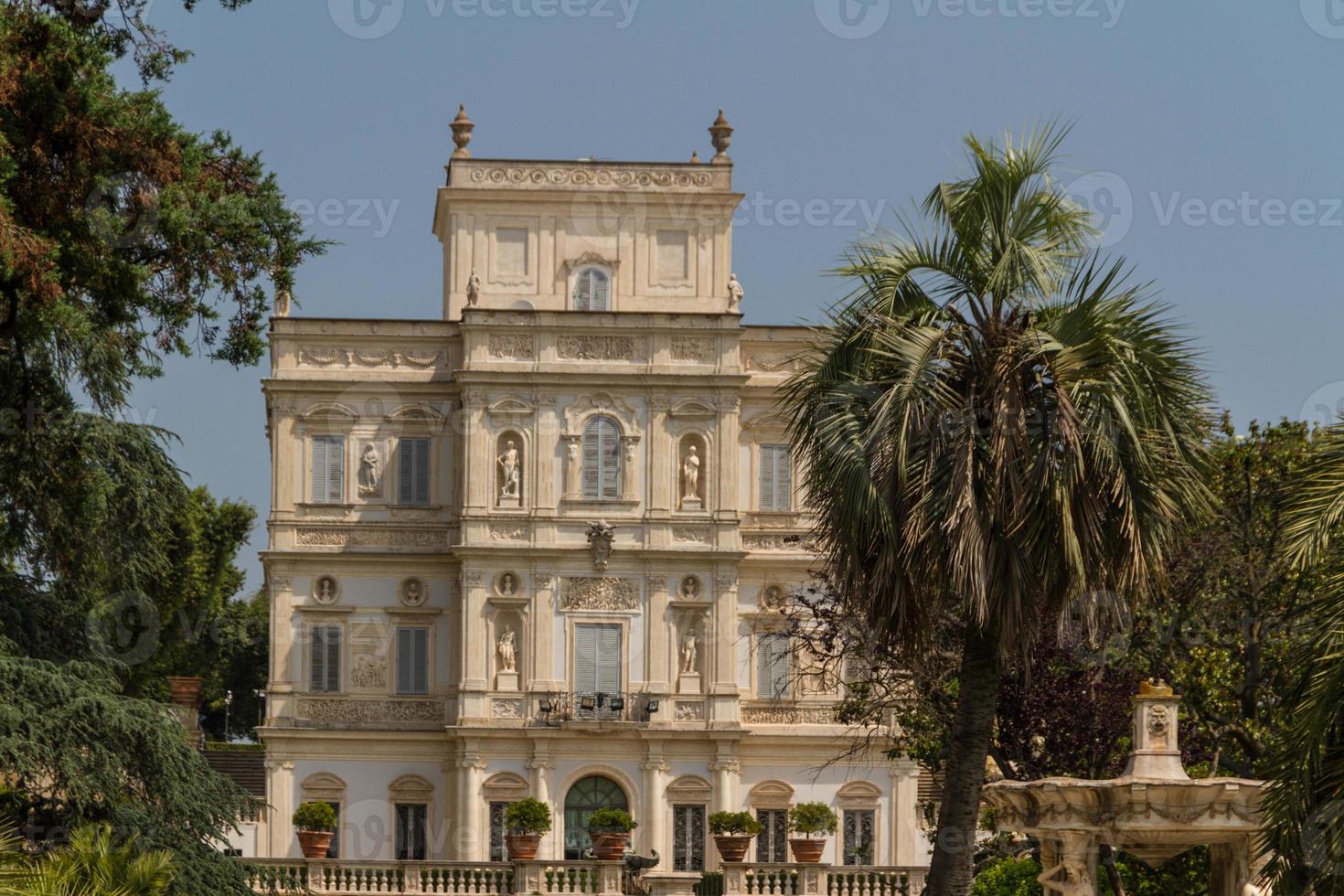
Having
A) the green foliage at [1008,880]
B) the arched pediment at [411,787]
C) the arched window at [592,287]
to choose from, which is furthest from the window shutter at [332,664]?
the green foliage at [1008,880]

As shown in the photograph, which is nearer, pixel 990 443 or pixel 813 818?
pixel 990 443

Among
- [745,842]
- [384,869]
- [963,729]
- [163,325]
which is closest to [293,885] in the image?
[384,869]

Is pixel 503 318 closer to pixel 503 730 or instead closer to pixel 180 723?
pixel 503 730

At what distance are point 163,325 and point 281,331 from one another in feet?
77.3

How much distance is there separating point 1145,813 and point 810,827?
23.7m

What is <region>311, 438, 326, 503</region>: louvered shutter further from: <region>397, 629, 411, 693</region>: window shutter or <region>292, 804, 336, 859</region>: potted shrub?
<region>292, 804, 336, 859</region>: potted shrub

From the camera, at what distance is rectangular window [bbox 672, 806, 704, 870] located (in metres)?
44.3

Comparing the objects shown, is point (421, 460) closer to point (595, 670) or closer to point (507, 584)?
point (507, 584)

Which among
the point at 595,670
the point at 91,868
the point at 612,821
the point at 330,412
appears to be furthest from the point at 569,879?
the point at 91,868

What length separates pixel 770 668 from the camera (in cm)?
4569

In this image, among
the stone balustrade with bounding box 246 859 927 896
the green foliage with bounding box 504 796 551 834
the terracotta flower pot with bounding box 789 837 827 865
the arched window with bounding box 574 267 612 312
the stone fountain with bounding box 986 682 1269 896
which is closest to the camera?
the stone fountain with bounding box 986 682 1269 896

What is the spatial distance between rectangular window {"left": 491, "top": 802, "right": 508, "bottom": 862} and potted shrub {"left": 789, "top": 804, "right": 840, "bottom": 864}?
19.1 feet

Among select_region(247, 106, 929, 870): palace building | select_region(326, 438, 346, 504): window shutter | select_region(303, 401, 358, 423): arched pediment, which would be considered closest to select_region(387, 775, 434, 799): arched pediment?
select_region(247, 106, 929, 870): palace building

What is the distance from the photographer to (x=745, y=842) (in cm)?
3969
